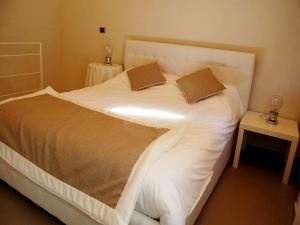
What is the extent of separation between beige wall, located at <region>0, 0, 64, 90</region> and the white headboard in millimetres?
1356

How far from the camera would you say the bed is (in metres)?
1.26

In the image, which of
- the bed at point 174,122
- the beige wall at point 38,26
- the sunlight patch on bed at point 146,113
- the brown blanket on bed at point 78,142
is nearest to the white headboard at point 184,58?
the bed at point 174,122

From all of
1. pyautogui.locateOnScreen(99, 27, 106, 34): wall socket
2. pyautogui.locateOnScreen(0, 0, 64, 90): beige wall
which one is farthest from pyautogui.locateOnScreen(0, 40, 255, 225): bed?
pyautogui.locateOnScreen(0, 0, 64, 90): beige wall

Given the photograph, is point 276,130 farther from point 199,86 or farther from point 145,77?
point 145,77

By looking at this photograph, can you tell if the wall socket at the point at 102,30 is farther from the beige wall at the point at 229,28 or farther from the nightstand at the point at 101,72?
the nightstand at the point at 101,72

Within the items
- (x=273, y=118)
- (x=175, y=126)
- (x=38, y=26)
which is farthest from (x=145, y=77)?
(x=38, y=26)

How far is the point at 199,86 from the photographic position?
2.48 m

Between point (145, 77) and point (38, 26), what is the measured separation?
6.64 feet

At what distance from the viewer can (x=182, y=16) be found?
302cm

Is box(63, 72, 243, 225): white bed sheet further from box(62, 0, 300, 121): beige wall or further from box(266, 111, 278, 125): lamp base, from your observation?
box(62, 0, 300, 121): beige wall

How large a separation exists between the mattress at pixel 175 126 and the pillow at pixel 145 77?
7 centimetres

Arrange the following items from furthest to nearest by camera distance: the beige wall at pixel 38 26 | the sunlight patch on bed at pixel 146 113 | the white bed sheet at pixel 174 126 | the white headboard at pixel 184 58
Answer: the beige wall at pixel 38 26
the white headboard at pixel 184 58
the sunlight patch on bed at pixel 146 113
the white bed sheet at pixel 174 126

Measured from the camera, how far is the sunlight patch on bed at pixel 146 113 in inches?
80.7

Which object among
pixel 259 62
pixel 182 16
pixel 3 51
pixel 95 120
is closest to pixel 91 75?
pixel 3 51
